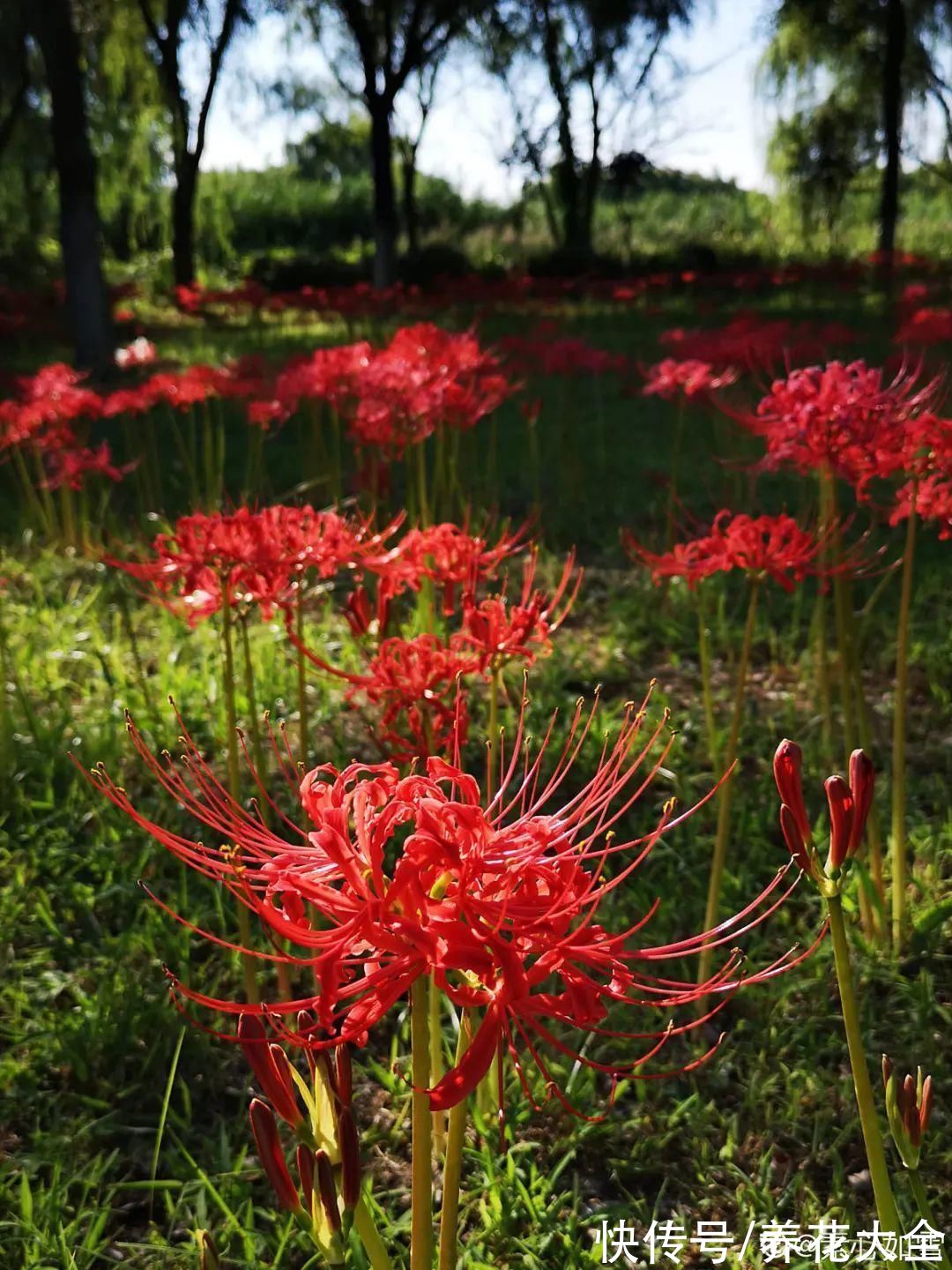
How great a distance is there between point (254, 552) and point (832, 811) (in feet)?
3.66

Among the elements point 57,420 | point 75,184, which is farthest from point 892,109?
point 57,420

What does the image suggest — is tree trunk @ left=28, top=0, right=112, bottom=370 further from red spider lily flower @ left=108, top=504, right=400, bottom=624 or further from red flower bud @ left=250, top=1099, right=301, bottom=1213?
red flower bud @ left=250, top=1099, right=301, bottom=1213

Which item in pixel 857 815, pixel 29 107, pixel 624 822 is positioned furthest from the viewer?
pixel 29 107

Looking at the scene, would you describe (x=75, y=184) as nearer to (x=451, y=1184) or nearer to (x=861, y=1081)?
(x=451, y=1184)

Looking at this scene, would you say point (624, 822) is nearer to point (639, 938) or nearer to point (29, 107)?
point (639, 938)

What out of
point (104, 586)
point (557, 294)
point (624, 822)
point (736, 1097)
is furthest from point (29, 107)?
point (736, 1097)

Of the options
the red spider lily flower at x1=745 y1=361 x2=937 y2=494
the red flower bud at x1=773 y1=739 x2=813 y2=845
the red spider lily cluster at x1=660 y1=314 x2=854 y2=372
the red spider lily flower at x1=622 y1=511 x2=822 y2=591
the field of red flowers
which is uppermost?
the red spider lily cluster at x1=660 y1=314 x2=854 y2=372

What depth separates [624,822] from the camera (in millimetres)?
3207

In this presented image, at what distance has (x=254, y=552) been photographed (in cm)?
190

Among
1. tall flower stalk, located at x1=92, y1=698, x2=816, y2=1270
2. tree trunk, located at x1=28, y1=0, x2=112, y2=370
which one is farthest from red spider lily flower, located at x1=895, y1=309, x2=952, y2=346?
tree trunk, located at x1=28, y1=0, x2=112, y2=370

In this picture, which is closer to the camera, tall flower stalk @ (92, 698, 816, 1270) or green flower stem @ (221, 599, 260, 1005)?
tall flower stalk @ (92, 698, 816, 1270)

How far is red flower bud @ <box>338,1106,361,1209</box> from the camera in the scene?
0.94 meters

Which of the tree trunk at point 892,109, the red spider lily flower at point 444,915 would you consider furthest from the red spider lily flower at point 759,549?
the tree trunk at point 892,109

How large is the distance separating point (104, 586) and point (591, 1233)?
11.8ft
